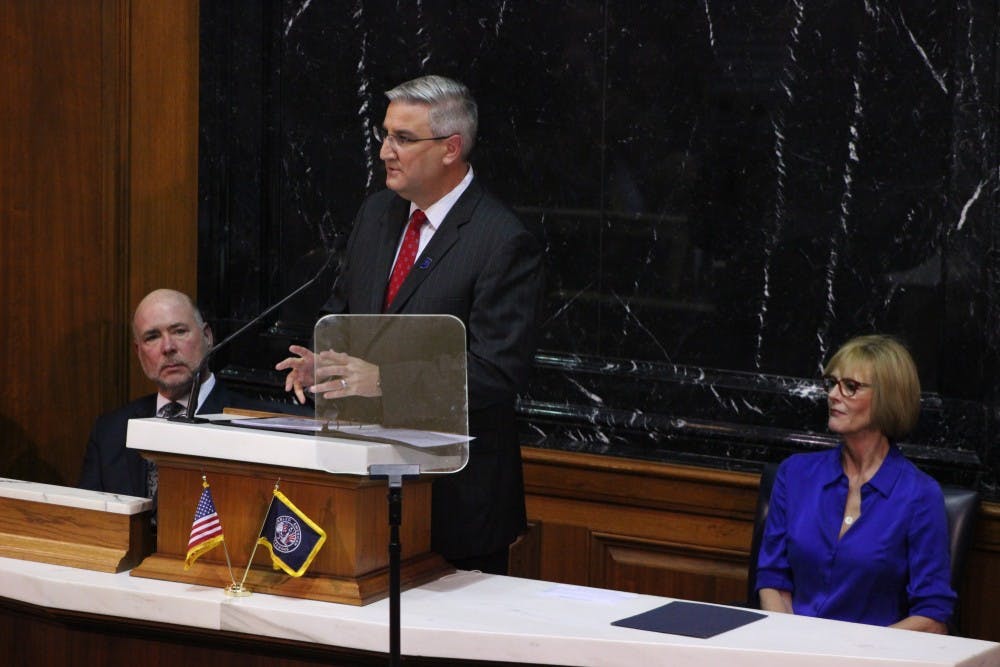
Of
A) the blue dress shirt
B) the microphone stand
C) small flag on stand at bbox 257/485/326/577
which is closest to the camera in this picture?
the microphone stand

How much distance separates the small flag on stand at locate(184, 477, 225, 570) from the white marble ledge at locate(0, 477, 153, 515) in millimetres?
238

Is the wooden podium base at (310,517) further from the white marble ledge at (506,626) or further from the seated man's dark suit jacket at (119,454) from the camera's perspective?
the seated man's dark suit jacket at (119,454)

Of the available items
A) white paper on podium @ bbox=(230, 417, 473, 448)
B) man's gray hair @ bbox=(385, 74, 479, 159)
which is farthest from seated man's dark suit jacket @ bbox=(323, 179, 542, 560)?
white paper on podium @ bbox=(230, 417, 473, 448)

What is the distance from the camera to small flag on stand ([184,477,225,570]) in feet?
9.11

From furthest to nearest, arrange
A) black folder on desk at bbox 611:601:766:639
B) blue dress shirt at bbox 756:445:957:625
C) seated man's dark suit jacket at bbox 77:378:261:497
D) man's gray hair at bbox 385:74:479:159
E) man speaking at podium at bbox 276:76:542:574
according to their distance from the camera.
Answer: seated man's dark suit jacket at bbox 77:378:261:497 < blue dress shirt at bbox 756:445:957:625 < man's gray hair at bbox 385:74:479:159 < man speaking at podium at bbox 276:76:542:574 < black folder on desk at bbox 611:601:766:639

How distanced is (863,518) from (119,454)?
6.64 feet

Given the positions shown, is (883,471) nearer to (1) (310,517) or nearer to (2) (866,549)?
(2) (866,549)

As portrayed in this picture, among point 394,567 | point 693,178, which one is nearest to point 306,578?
point 394,567

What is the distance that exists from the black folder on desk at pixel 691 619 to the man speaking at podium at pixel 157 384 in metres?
1.77

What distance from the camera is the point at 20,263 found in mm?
5223

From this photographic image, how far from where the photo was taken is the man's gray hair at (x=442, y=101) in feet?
10.7

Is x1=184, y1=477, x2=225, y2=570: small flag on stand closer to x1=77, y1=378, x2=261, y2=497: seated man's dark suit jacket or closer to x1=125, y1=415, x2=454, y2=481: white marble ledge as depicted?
x1=125, y1=415, x2=454, y2=481: white marble ledge

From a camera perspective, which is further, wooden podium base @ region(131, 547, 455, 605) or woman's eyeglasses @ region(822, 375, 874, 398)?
woman's eyeglasses @ region(822, 375, 874, 398)

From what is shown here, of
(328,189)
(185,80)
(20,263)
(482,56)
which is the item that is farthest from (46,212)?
(482,56)
